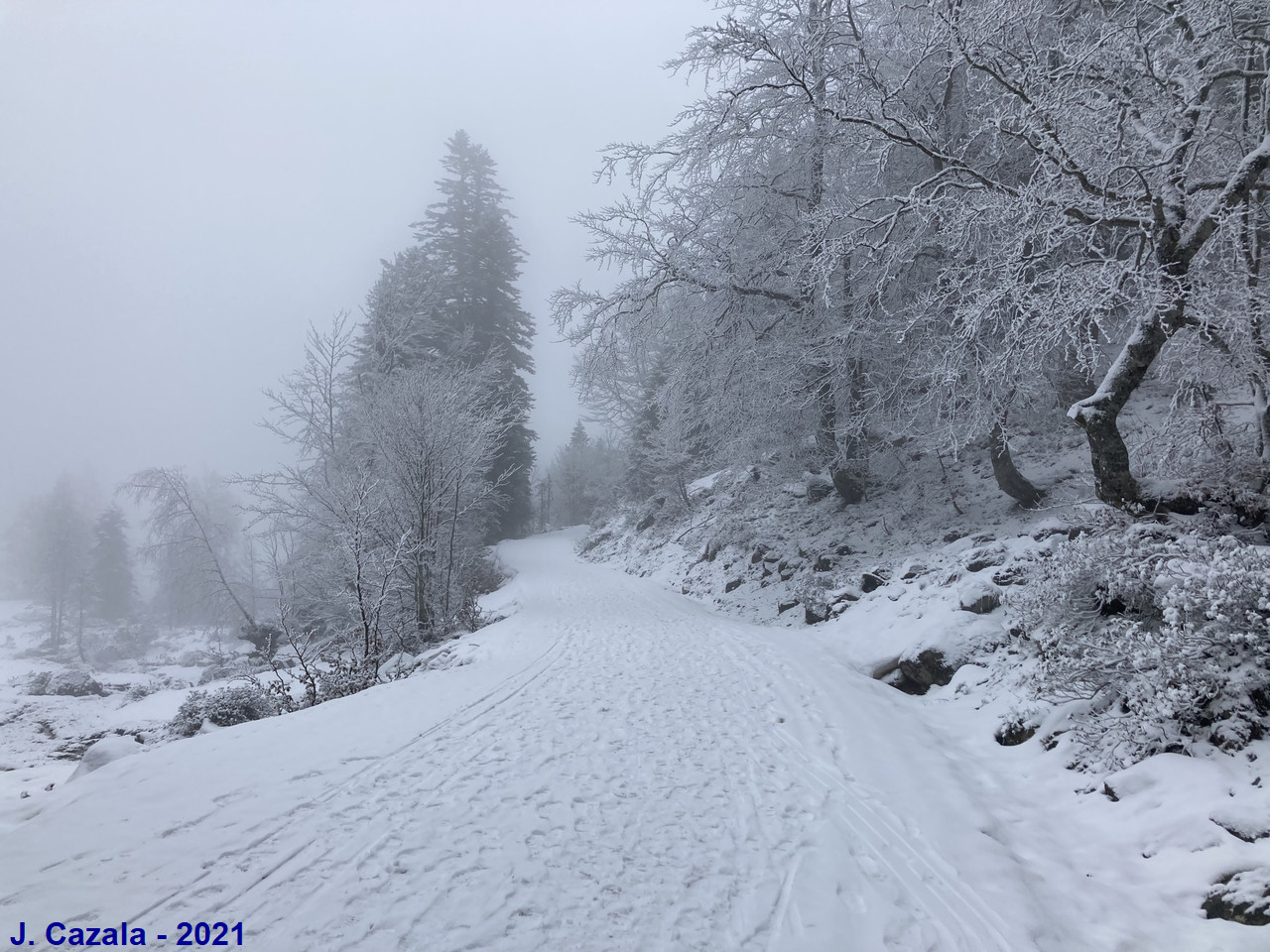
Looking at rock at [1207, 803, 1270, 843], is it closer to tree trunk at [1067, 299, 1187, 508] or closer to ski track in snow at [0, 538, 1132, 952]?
ski track in snow at [0, 538, 1132, 952]

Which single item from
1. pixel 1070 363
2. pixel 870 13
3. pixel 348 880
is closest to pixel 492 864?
pixel 348 880

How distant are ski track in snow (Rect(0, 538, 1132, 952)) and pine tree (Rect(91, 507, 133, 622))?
44.1m

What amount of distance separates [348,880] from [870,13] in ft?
44.3

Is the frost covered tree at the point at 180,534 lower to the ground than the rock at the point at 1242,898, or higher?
higher

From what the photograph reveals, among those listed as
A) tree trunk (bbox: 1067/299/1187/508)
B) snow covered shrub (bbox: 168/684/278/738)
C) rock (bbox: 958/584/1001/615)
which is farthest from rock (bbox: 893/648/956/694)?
snow covered shrub (bbox: 168/684/278/738)

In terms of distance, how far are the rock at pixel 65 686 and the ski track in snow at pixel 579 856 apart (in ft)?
42.6

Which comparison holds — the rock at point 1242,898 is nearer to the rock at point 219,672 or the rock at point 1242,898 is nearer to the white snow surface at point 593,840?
the white snow surface at point 593,840

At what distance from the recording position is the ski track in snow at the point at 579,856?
253cm

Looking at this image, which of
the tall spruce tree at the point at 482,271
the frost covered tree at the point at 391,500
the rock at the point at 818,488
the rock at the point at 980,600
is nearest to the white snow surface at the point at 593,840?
the rock at the point at 980,600

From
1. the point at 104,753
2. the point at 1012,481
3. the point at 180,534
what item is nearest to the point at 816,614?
the point at 1012,481

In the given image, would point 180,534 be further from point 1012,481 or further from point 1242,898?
point 1242,898

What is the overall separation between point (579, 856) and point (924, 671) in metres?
4.72

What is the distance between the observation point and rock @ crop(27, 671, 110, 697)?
12.0 metres

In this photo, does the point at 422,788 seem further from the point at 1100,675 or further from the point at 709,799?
the point at 1100,675
